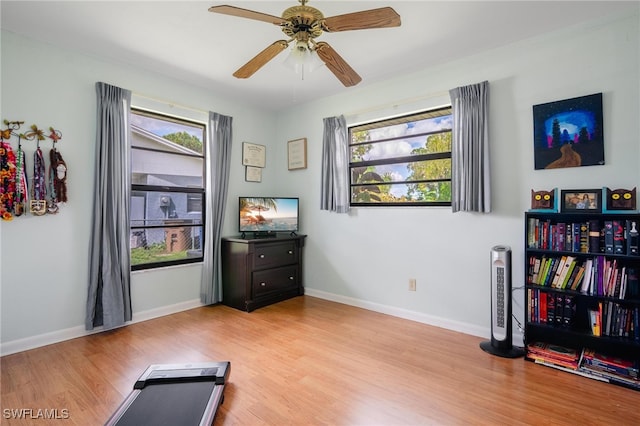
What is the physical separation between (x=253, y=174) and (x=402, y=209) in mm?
2147

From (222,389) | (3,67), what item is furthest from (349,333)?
(3,67)

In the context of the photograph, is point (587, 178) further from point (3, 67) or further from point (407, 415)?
point (3, 67)

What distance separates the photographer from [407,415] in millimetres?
1796

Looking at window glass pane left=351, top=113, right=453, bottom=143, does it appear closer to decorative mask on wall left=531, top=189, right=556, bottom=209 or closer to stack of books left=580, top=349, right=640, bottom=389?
decorative mask on wall left=531, top=189, right=556, bottom=209

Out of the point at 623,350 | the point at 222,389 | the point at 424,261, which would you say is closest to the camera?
the point at 222,389

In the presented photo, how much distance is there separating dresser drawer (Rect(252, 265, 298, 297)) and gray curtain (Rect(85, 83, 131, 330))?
51.8 inches

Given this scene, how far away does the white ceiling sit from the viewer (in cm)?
226

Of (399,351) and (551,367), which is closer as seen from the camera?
(551,367)

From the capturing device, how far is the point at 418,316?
3.32 metres

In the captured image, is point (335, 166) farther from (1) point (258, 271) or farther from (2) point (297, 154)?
(1) point (258, 271)

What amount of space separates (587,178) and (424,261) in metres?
1.52

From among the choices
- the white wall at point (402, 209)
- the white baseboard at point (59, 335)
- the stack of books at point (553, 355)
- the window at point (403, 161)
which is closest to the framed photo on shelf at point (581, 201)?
the white wall at point (402, 209)

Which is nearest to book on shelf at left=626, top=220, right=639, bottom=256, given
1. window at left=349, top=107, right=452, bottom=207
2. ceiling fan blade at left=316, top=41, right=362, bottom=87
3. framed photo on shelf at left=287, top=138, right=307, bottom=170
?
window at left=349, top=107, right=452, bottom=207

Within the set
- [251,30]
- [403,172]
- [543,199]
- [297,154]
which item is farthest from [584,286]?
[297,154]
